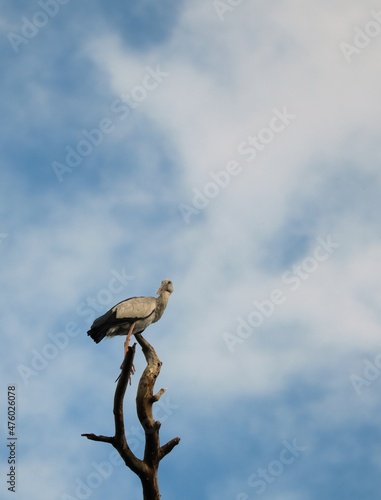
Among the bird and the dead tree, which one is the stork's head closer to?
the bird

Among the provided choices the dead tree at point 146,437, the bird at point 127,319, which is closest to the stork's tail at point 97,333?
the bird at point 127,319

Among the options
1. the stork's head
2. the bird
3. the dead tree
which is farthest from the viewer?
the stork's head

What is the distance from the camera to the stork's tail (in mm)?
15227

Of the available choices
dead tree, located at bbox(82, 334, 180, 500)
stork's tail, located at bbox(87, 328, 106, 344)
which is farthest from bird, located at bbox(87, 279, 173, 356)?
dead tree, located at bbox(82, 334, 180, 500)

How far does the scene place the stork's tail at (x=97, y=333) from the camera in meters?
15.2

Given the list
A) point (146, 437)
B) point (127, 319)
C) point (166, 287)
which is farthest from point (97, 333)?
point (146, 437)

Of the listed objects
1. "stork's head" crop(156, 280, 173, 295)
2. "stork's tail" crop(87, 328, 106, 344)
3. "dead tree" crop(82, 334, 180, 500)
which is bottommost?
"dead tree" crop(82, 334, 180, 500)

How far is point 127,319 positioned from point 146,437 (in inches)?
108

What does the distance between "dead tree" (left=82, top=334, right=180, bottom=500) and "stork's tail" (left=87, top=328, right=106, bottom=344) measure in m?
1.67

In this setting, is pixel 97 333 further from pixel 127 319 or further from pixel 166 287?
pixel 166 287

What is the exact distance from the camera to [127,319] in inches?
602

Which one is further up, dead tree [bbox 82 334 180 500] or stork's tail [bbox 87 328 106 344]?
stork's tail [bbox 87 328 106 344]

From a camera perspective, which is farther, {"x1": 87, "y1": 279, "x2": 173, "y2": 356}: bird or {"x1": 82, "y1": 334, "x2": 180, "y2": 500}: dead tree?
{"x1": 87, "y1": 279, "x2": 173, "y2": 356}: bird

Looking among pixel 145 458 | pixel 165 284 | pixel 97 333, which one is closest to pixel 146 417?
pixel 145 458
